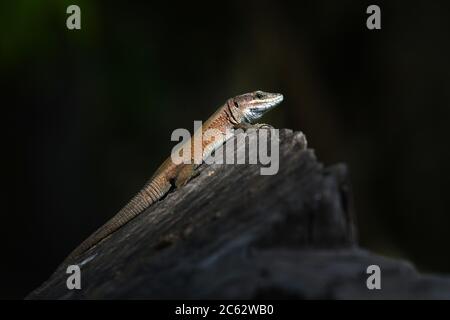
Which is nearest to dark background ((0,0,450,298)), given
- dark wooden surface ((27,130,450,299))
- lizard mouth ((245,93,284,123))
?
lizard mouth ((245,93,284,123))

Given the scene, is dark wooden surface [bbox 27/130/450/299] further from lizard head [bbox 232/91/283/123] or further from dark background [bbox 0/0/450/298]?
dark background [bbox 0/0/450/298]

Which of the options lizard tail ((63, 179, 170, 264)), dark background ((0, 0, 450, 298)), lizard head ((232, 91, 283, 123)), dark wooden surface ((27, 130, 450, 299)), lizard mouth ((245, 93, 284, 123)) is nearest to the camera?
dark wooden surface ((27, 130, 450, 299))

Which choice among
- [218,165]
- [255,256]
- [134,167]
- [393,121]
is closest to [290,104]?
[393,121]

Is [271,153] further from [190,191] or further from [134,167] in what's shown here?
[134,167]

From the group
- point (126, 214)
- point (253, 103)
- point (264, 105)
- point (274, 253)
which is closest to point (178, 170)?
point (126, 214)

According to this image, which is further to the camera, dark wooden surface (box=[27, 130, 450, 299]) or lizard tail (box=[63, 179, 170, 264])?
lizard tail (box=[63, 179, 170, 264])

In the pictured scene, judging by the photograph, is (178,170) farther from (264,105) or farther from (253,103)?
(264,105)
